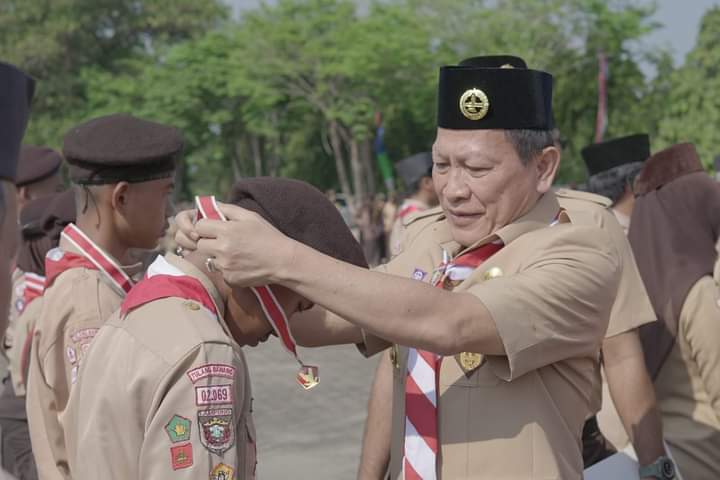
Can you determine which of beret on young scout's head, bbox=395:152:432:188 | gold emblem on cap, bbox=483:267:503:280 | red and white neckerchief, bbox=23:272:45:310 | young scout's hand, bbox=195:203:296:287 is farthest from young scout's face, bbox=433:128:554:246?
beret on young scout's head, bbox=395:152:432:188

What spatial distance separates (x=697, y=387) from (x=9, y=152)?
303 cm

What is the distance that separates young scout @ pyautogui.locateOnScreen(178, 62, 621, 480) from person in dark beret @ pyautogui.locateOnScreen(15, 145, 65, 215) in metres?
3.53

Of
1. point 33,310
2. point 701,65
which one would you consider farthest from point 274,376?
Result: point 701,65

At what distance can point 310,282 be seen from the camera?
2.00m

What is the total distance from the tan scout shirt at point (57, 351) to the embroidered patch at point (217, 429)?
1089 millimetres

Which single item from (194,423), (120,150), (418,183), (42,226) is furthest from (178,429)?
(418,183)

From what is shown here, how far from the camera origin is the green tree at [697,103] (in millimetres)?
38844

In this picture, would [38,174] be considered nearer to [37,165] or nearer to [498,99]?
[37,165]

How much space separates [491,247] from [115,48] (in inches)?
2155

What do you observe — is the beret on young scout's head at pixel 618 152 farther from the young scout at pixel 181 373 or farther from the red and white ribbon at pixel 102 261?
the young scout at pixel 181 373

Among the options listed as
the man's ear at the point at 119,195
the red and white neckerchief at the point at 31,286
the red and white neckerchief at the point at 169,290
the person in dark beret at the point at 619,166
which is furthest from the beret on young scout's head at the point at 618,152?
the red and white neckerchief at the point at 169,290

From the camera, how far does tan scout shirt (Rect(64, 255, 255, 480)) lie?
6.38 ft

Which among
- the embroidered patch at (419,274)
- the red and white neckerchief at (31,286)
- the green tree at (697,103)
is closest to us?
the embroidered patch at (419,274)

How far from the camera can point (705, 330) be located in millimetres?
3584
